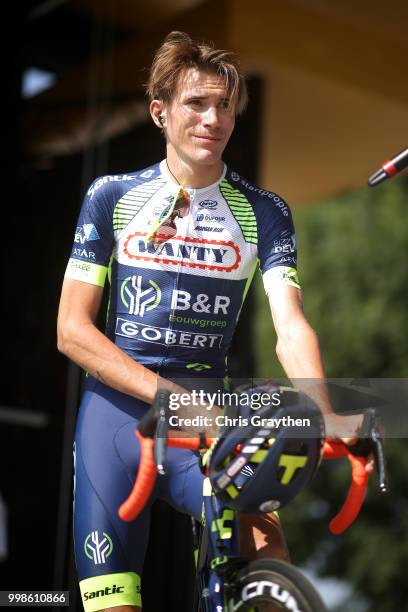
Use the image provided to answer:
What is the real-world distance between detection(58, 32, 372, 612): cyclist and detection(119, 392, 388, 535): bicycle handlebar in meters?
0.27

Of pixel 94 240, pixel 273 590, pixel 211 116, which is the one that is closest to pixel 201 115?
pixel 211 116

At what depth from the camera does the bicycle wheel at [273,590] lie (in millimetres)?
1928

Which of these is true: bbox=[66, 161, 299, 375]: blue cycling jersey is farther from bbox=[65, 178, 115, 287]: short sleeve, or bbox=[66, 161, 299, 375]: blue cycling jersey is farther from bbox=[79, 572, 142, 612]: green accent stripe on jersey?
bbox=[79, 572, 142, 612]: green accent stripe on jersey

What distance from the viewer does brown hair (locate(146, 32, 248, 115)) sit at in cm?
243

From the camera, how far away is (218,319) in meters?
2.50

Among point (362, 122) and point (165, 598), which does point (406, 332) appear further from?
point (165, 598)

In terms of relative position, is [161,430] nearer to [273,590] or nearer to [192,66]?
[273,590]

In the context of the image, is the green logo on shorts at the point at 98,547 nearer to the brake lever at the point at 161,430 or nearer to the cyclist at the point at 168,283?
the cyclist at the point at 168,283

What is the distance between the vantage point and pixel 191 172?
2.54 metres

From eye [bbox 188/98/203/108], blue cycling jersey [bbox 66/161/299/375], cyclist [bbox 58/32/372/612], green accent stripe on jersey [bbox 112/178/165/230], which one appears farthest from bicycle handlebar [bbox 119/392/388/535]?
eye [bbox 188/98/203/108]

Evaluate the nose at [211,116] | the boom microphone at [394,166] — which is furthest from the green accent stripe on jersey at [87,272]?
the boom microphone at [394,166]

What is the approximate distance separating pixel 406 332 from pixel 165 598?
40.4ft

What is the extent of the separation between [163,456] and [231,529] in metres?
0.31

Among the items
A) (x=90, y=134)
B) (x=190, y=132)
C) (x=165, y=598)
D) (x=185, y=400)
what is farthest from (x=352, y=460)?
(x=90, y=134)
